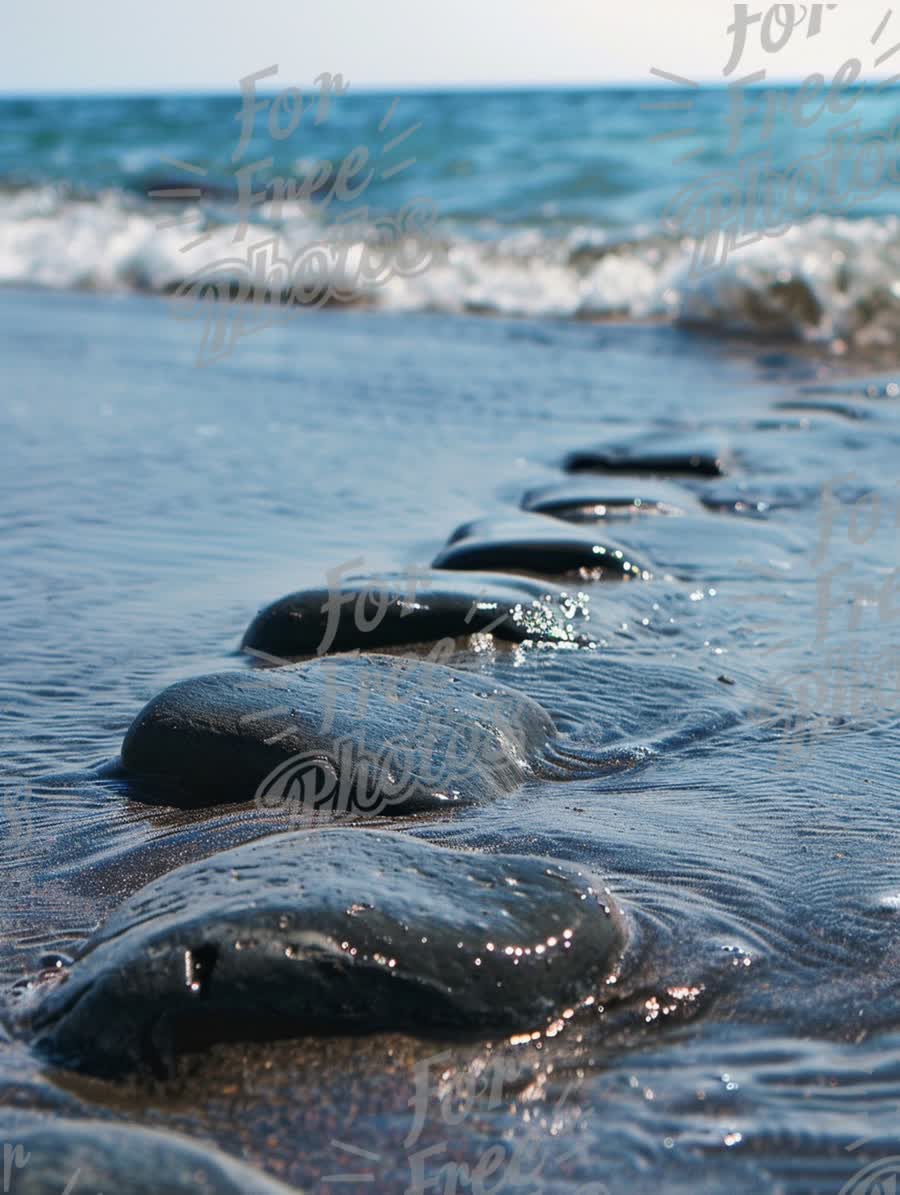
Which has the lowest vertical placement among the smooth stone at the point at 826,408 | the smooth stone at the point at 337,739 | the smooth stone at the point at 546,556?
the smooth stone at the point at 337,739

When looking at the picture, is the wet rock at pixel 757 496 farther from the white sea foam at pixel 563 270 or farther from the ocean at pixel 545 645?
the white sea foam at pixel 563 270

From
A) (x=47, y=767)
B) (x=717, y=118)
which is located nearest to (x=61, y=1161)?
(x=47, y=767)

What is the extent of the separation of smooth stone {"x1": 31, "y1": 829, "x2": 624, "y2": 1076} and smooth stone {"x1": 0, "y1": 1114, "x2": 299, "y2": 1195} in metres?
0.28

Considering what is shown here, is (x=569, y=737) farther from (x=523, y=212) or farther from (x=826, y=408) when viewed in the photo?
(x=523, y=212)

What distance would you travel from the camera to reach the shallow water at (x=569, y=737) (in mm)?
1829

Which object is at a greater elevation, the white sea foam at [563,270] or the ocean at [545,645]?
the white sea foam at [563,270]

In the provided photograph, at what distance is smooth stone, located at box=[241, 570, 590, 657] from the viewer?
3.67 meters

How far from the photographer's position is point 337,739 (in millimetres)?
2805

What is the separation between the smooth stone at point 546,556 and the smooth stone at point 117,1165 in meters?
2.71

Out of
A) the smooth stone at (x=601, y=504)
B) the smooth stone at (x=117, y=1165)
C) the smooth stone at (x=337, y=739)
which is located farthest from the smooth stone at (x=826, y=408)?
the smooth stone at (x=117, y=1165)

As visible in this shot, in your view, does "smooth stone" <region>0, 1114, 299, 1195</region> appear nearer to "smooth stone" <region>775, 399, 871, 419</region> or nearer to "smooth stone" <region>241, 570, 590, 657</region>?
"smooth stone" <region>241, 570, 590, 657</region>

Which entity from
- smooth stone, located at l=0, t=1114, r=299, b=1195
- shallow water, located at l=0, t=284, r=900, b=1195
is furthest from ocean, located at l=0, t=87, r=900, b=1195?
smooth stone, located at l=0, t=1114, r=299, b=1195

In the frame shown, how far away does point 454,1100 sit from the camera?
72.9 inches

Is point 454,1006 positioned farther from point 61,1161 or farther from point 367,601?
point 367,601
